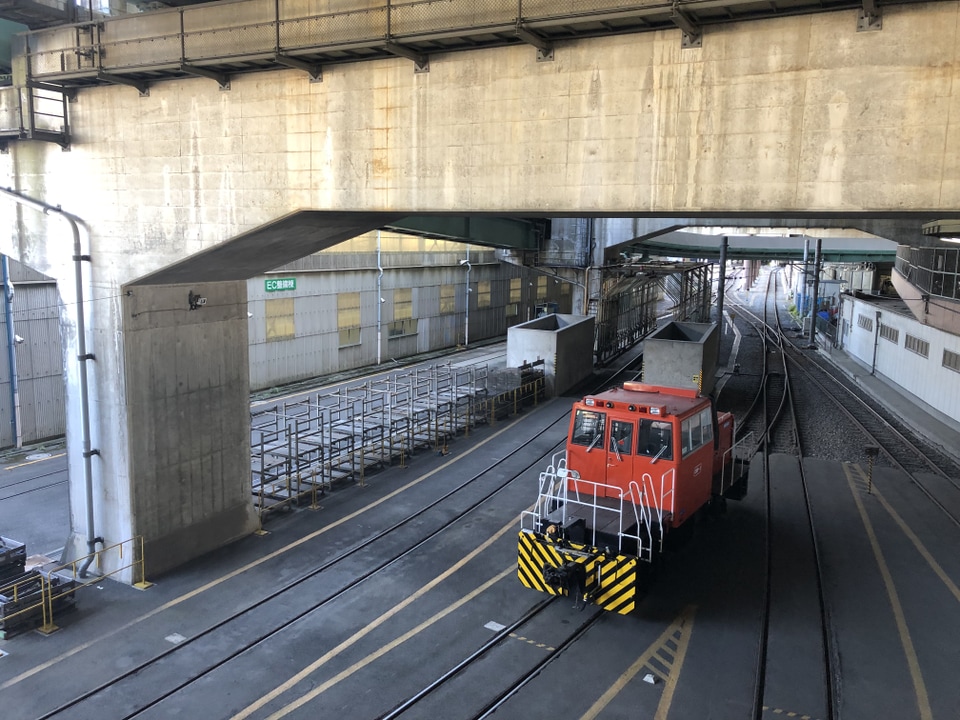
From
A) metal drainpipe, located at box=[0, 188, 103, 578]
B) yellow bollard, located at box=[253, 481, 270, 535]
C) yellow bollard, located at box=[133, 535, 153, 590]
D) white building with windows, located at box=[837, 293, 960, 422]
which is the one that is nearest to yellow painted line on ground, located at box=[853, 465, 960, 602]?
white building with windows, located at box=[837, 293, 960, 422]

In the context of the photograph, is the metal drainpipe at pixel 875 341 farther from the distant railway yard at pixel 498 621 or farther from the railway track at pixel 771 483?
the distant railway yard at pixel 498 621

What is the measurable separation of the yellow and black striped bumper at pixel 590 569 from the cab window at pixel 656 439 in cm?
194

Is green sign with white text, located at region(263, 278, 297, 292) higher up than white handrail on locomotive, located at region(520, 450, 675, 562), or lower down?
higher up

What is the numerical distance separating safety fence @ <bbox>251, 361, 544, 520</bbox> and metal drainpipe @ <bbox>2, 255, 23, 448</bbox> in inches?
237

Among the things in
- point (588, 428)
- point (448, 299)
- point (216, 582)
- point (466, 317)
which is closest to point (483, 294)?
point (466, 317)

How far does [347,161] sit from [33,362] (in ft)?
46.3

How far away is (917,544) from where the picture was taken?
13.3m

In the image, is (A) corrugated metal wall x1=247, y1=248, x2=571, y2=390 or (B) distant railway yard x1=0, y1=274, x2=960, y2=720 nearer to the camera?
(B) distant railway yard x1=0, y1=274, x2=960, y2=720

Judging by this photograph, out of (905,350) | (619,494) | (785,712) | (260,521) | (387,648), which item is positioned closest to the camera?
(785,712)

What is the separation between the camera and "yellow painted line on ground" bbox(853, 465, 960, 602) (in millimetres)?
11579

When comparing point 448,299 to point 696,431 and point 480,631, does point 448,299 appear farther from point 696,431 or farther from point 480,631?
point 480,631

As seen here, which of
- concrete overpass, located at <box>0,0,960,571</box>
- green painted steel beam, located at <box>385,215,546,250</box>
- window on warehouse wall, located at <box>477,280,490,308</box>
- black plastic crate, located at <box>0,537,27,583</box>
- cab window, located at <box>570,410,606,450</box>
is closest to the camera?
concrete overpass, located at <box>0,0,960,571</box>

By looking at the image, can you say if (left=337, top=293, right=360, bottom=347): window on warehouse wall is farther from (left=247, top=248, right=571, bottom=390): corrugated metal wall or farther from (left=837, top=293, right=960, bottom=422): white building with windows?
(left=837, top=293, right=960, bottom=422): white building with windows

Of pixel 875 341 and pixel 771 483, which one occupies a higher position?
pixel 875 341
